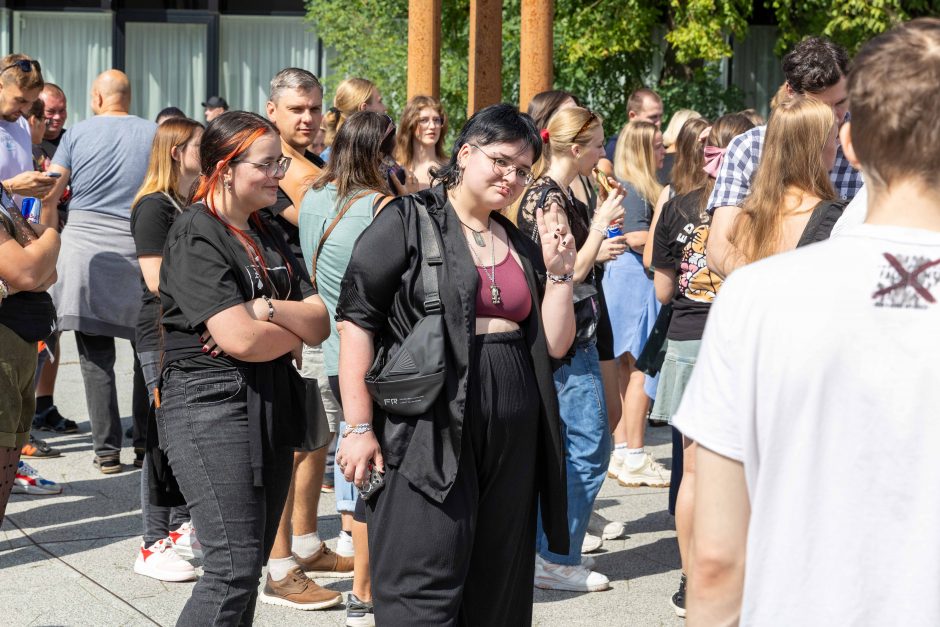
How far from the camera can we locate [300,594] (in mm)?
4652

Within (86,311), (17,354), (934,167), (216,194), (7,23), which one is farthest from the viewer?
(7,23)

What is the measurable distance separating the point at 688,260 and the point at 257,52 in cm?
1408

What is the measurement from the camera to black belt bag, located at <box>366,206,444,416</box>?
124 inches

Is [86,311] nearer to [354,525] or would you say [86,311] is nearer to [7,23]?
[354,525]

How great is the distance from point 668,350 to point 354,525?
5.25ft

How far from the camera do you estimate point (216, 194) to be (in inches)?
144

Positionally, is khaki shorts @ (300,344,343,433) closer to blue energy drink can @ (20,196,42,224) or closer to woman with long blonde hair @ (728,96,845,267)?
blue energy drink can @ (20,196,42,224)

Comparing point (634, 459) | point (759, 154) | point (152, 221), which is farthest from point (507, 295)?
point (634, 459)

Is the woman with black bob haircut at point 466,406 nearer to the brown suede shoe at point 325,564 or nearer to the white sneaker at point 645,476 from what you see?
the brown suede shoe at point 325,564

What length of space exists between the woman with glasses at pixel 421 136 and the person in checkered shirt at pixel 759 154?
2.57 meters

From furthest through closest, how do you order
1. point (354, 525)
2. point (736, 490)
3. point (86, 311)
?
1. point (86, 311)
2. point (354, 525)
3. point (736, 490)

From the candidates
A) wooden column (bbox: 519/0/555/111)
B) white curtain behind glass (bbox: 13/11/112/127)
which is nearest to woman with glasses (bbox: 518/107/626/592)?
wooden column (bbox: 519/0/555/111)

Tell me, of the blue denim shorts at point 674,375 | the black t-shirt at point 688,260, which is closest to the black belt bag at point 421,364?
the black t-shirt at point 688,260

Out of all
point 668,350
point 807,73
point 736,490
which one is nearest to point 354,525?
point 668,350
